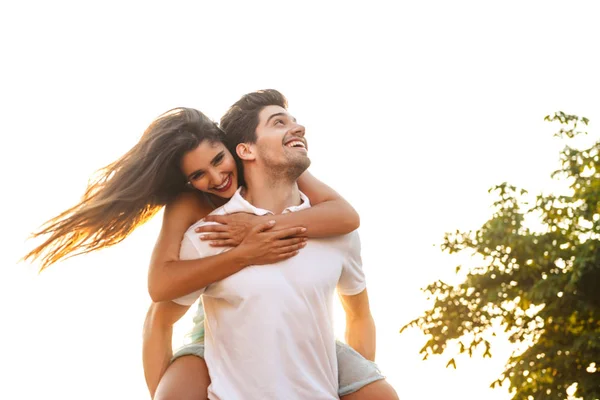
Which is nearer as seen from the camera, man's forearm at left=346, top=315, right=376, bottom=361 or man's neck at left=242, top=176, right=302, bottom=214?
man's neck at left=242, top=176, right=302, bottom=214

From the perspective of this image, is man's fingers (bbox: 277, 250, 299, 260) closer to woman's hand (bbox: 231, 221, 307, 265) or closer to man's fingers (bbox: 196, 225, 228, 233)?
woman's hand (bbox: 231, 221, 307, 265)

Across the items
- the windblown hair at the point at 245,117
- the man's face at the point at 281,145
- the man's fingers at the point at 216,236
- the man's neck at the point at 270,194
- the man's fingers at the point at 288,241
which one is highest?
the windblown hair at the point at 245,117

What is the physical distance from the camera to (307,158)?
3.34 meters

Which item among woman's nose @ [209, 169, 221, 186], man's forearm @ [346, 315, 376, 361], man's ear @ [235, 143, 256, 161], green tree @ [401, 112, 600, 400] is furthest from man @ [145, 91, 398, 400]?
green tree @ [401, 112, 600, 400]

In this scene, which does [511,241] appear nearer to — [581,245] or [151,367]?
[581,245]

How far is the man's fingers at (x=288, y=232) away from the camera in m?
3.17

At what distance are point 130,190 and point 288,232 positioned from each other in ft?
1.97

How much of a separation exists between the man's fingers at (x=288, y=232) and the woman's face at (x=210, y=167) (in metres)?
0.30

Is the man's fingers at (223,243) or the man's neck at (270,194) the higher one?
the man's neck at (270,194)

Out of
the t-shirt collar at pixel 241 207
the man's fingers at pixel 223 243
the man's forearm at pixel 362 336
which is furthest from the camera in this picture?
the man's forearm at pixel 362 336

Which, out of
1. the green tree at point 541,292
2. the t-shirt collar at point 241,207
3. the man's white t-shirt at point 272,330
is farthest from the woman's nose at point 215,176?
the green tree at point 541,292

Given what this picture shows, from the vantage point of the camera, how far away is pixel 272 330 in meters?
3.10

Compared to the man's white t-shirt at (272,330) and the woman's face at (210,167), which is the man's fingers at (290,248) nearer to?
the man's white t-shirt at (272,330)

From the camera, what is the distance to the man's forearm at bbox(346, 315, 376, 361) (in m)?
3.66
